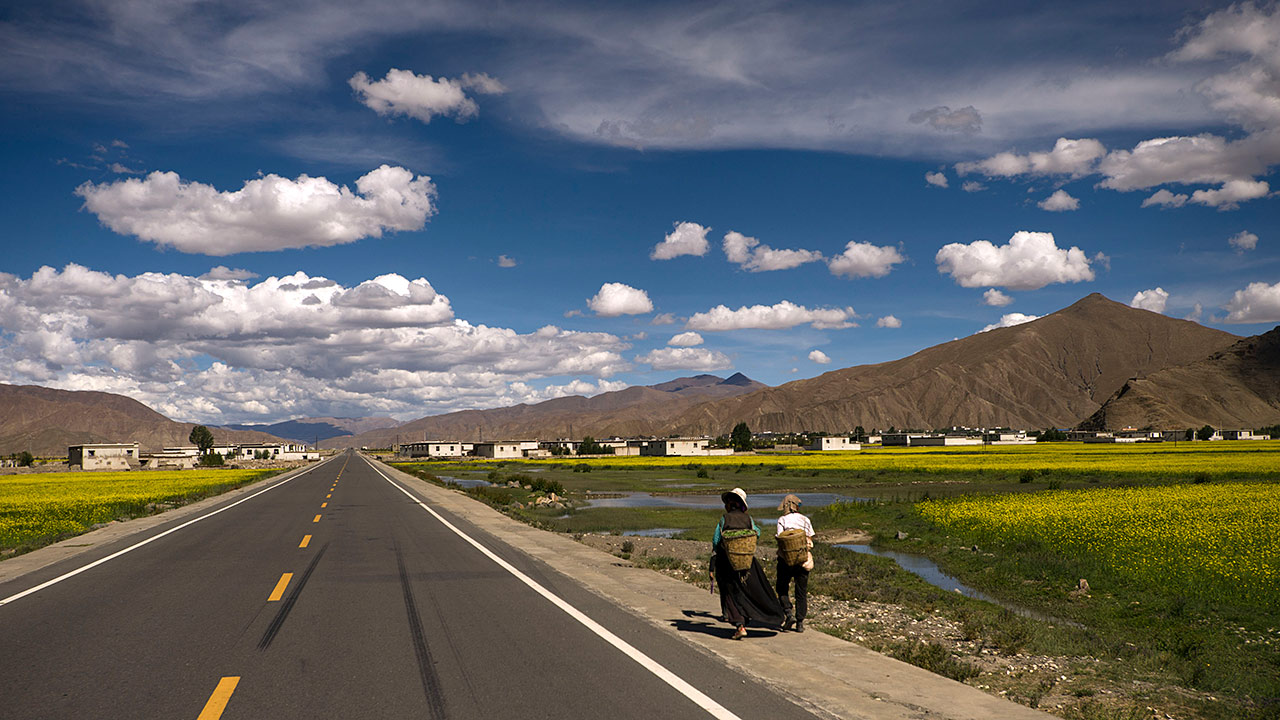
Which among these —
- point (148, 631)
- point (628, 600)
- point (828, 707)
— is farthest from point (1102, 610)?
point (148, 631)

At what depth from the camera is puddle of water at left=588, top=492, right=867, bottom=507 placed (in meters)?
43.6

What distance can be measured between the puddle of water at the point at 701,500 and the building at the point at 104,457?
10061 centimetres

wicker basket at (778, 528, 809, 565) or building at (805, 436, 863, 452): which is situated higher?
wicker basket at (778, 528, 809, 565)

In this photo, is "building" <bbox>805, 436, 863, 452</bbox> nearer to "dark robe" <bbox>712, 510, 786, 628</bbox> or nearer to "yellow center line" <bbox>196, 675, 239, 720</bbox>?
"dark robe" <bbox>712, 510, 786, 628</bbox>

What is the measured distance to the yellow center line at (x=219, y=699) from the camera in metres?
6.80

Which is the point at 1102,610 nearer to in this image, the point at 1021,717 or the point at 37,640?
the point at 1021,717

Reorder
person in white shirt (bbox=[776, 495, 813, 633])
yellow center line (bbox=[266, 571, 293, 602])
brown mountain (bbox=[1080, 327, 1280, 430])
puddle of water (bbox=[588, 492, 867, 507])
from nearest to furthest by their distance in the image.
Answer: person in white shirt (bbox=[776, 495, 813, 633]) < yellow center line (bbox=[266, 571, 293, 602]) < puddle of water (bbox=[588, 492, 867, 507]) < brown mountain (bbox=[1080, 327, 1280, 430])

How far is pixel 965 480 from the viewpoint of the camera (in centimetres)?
5950

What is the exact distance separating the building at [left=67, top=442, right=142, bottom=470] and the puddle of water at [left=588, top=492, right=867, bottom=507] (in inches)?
3961

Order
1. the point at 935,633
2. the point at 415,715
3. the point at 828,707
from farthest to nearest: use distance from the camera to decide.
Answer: the point at 935,633 → the point at 828,707 → the point at 415,715

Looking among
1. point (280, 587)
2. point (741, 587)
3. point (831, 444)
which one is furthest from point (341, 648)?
point (831, 444)

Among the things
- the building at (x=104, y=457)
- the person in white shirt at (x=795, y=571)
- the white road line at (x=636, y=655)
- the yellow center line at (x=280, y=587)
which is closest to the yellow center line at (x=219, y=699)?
the white road line at (x=636, y=655)

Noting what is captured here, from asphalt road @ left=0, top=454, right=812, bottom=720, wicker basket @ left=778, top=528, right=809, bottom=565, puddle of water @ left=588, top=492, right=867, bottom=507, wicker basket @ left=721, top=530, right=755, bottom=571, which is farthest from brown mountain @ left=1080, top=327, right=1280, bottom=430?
asphalt road @ left=0, top=454, right=812, bottom=720

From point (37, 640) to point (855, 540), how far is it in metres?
Result: 24.3
